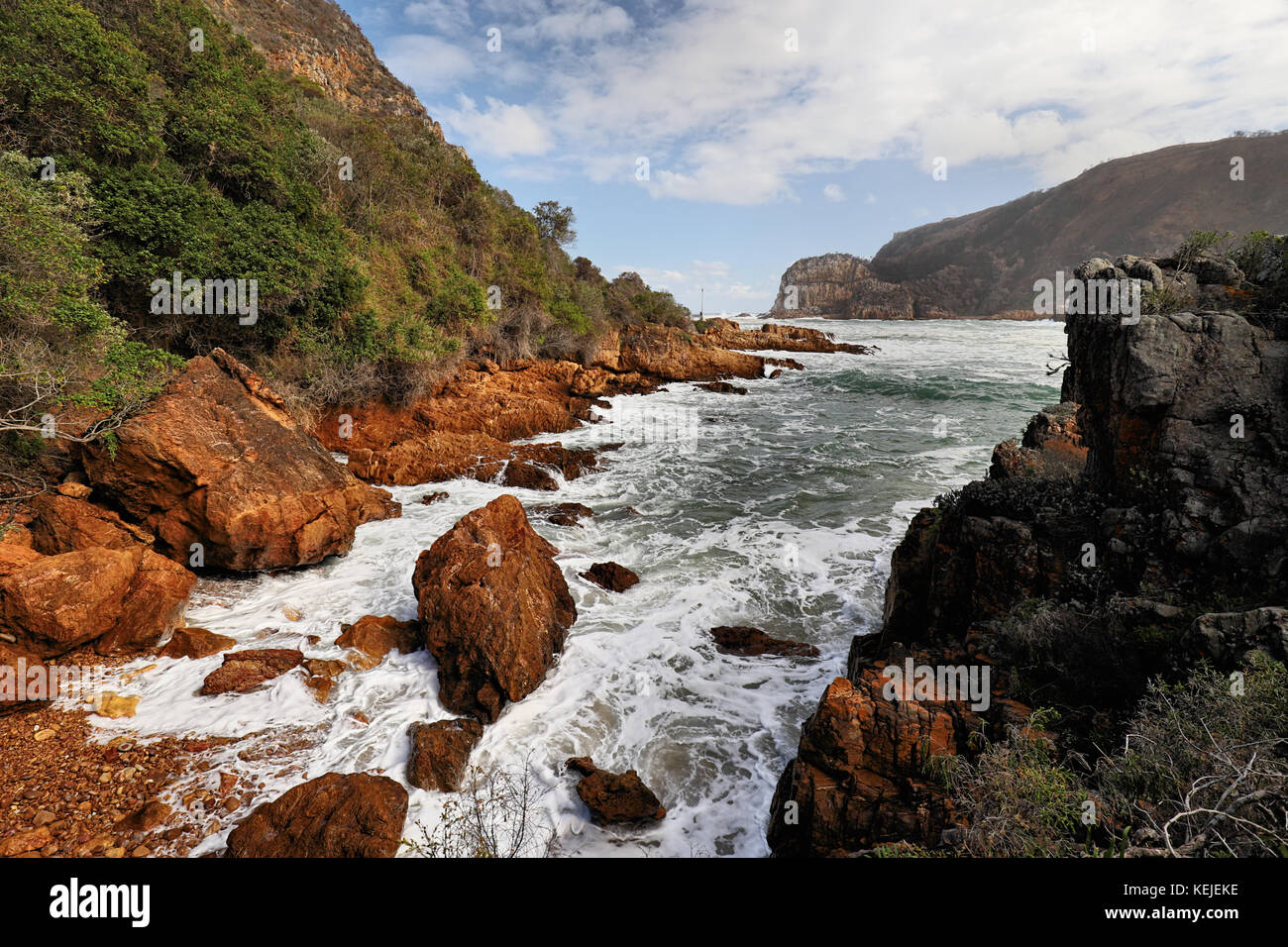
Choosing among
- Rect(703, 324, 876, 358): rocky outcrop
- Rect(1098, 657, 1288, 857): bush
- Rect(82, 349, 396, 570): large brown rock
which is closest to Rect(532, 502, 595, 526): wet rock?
Rect(82, 349, 396, 570): large brown rock

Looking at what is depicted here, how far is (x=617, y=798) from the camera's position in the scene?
16.0ft

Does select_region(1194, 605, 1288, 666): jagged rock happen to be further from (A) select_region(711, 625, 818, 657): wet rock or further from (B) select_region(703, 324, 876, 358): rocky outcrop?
(B) select_region(703, 324, 876, 358): rocky outcrop

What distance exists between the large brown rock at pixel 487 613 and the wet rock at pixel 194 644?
2474 mm

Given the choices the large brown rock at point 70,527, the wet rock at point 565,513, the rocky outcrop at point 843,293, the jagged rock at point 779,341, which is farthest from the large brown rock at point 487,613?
the rocky outcrop at point 843,293

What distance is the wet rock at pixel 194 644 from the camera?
20.6 ft

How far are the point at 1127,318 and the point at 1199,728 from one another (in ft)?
15.0

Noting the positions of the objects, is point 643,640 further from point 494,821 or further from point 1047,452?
point 1047,452

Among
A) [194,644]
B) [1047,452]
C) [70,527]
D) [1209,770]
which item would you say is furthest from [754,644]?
[70,527]

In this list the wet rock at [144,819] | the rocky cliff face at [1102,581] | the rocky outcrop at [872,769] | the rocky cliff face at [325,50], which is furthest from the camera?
the rocky cliff face at [325,50]

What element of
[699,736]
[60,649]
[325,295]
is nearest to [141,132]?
[325,295]

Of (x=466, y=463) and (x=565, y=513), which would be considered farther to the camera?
(x=466, y=463)

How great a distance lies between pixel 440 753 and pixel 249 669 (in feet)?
9.50

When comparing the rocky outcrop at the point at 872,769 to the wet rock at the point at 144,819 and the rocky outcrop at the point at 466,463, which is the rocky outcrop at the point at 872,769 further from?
the rocky outcrop at the point at 466,463

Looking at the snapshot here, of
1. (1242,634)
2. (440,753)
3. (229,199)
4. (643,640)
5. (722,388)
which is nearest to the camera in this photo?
(1242,634)
